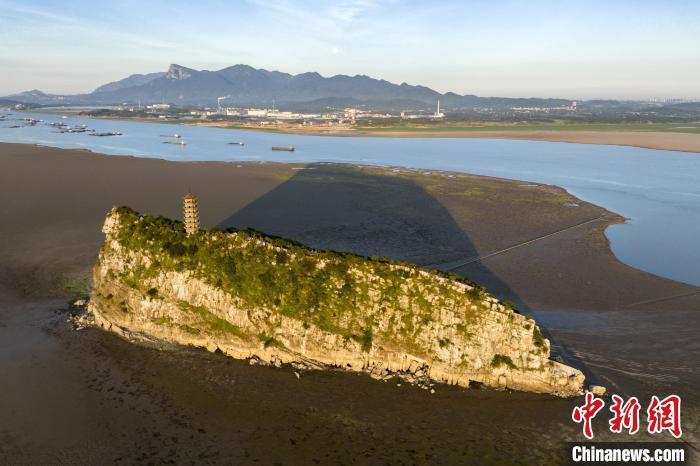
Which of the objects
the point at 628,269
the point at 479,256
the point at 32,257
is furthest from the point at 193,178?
the point at 628,269

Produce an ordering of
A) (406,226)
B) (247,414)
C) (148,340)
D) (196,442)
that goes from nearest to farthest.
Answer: (196,442) → (247,414) → (148,340) → (406,226)

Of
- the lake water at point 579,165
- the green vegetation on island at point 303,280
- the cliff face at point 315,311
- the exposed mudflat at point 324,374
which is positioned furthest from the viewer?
the lake water at point 579,165

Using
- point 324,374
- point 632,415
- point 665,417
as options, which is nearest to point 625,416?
point 632,415

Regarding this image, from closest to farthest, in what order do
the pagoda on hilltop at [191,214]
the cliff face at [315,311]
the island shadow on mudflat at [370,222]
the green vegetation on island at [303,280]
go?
the cliff face at [315,311]
the green vegetation on island at [303,280]
the pagoda on hilltop at [191,214]
the island shadow on mudflat at [370,222]

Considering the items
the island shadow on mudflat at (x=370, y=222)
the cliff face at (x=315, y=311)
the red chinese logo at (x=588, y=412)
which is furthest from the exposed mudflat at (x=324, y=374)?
Answer: the cliff face at (x=315, y=311)

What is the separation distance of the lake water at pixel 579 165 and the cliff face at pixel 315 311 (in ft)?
76.1

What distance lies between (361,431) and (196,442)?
610 cm

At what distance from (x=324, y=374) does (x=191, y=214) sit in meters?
10.8

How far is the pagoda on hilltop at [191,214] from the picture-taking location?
81.9 ft

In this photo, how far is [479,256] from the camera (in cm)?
3897

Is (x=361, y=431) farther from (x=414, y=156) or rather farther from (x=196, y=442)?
(x=414, y=156)

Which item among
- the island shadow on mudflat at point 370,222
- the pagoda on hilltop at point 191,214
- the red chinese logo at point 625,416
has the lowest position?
the red chinese logo at point 625,416

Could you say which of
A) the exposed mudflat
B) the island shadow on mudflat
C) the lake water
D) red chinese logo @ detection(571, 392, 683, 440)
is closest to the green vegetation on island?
the exposed mudflat

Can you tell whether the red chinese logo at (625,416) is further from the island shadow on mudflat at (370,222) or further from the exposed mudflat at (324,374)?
the island shadow on mudflat at (370,222)
